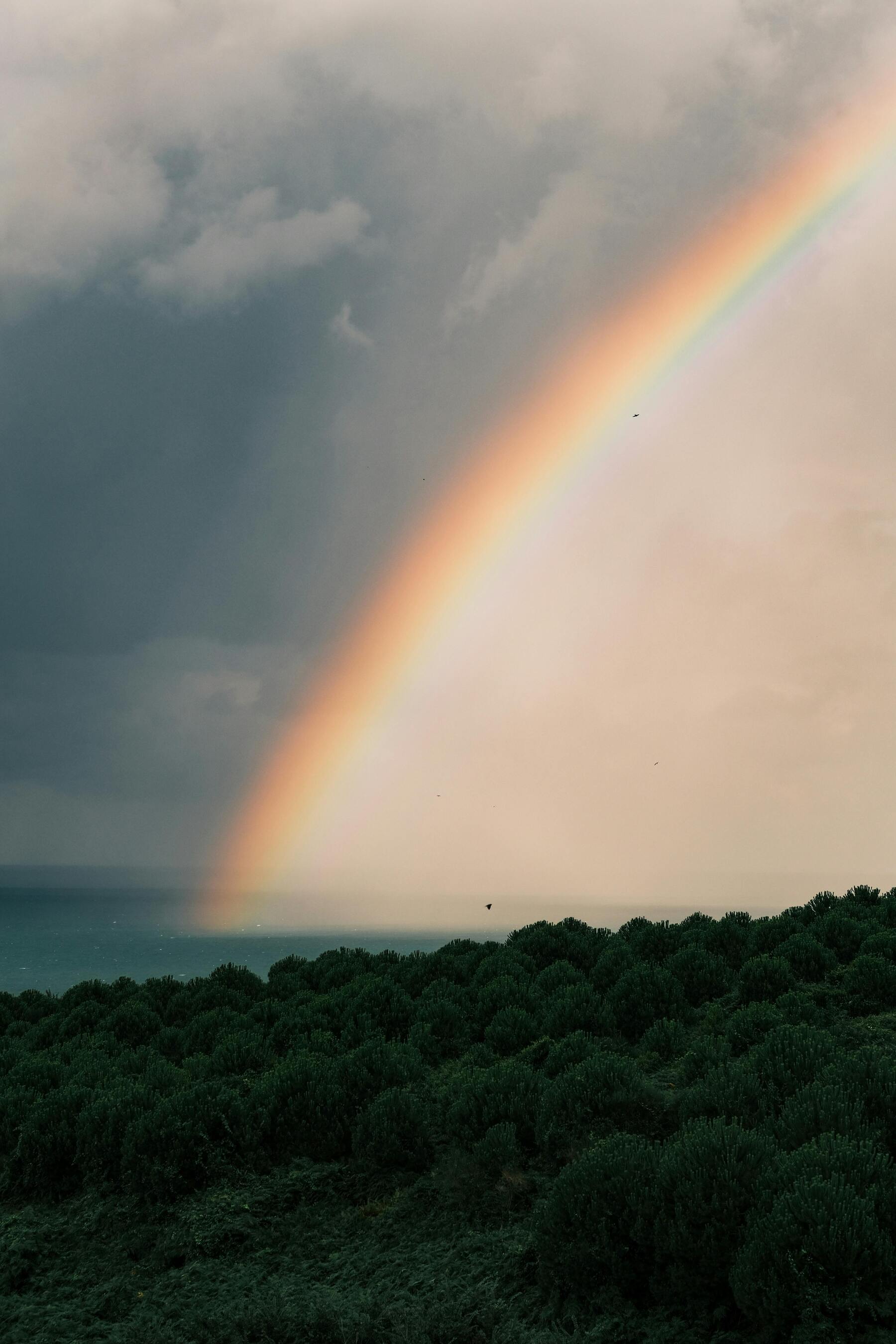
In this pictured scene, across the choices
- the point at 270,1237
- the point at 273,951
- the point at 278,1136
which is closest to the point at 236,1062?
the point at 278,1136

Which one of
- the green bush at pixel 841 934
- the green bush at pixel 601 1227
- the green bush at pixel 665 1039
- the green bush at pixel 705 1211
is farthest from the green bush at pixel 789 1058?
the green bush at pixel 841 934

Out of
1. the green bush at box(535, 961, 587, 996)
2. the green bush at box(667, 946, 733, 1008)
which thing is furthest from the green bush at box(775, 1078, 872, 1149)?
the green bush at box(535, 961, 587, 996)

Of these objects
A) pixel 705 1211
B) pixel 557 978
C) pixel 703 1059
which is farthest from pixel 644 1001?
pixel 705 1211

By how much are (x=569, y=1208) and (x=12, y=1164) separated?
7665mm

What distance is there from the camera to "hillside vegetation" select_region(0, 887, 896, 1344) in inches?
Result: 308

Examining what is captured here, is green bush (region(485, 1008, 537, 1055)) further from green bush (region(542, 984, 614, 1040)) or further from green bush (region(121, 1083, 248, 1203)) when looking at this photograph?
green bush (region(121, 1083, 248, 1203))

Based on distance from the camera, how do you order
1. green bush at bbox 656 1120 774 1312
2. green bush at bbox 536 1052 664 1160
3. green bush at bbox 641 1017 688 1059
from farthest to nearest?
green bush at bbox 641 1017 688 1059, green bush at bbox 536 1052 664 1160, green bush at bbox 656 1120 774 1312

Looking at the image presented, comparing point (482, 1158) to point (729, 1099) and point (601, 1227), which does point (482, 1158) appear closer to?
point (601, 1227)

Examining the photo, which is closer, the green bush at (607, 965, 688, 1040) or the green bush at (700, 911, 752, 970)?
the green bush at (607, 965, 688, 1040)

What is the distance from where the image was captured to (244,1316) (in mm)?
8570

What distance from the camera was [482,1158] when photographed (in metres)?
10.5

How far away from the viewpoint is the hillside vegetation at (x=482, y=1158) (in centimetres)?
782

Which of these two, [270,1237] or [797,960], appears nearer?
[270,1237]

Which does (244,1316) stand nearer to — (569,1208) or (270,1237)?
(270,1237)
